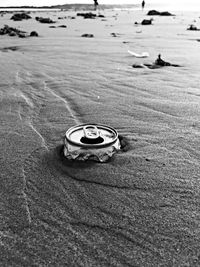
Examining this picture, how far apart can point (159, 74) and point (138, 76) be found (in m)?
0.27

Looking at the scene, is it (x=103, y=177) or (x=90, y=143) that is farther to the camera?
(x=90, y=143)

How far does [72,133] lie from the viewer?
1.87 m

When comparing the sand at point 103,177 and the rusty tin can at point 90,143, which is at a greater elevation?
the rusty tin can at point 90,143

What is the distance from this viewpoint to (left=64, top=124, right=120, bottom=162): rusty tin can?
5.54 feet

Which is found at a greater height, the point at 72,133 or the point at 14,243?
the point at 72,133

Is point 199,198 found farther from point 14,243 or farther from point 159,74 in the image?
point 159,74

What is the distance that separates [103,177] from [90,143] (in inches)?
9.9

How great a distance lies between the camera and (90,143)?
1.77 meters

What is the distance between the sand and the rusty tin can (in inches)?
1.9

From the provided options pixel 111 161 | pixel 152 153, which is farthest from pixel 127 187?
pixel 152 153

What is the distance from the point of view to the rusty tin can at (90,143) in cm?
169

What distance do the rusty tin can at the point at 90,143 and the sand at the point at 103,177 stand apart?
0.05 metres

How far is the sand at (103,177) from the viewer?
1.18 m

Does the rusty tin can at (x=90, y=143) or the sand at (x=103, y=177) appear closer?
the sand at (x=103, y=177)
